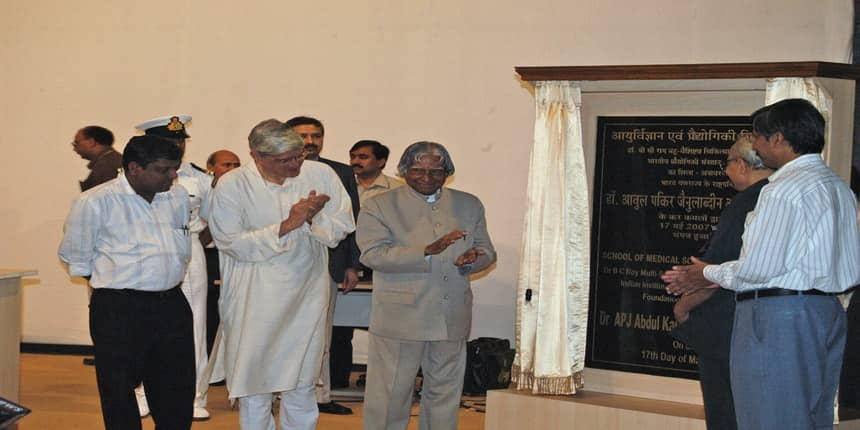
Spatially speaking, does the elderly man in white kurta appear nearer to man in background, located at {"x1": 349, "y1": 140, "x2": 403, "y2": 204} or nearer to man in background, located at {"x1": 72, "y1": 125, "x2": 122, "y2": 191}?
man in background, located at {"x1": 349, "y1": 140, "x2": 403, "y2": 204}

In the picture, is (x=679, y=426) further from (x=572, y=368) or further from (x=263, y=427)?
(x=263, y=427)

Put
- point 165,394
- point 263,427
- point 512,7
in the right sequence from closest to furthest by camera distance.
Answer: point 165,394
point 263,427
point 512,7

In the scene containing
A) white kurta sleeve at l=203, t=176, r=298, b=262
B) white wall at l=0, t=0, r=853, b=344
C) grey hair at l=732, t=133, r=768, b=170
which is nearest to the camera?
grey hair at l=732, t=133, r=768, b=170

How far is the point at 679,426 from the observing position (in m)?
5.57

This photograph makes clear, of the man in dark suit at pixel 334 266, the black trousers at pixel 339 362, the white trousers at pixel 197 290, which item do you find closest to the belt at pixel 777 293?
the man in dark suit at pixel 334 266

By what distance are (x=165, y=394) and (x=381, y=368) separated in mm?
1048

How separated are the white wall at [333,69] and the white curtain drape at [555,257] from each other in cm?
283

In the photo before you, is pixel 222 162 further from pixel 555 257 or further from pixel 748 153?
pixel 748 153

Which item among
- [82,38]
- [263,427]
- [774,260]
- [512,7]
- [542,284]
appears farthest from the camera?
[82,38]

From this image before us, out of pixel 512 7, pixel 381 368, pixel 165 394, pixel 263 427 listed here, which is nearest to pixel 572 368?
pixel 381 368

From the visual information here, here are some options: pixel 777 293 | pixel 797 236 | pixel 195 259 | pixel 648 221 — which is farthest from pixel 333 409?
pixel 797 236

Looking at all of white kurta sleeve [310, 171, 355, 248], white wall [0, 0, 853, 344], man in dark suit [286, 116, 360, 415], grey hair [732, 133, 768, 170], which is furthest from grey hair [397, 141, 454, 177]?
white wall [0, 0, 853, 344]

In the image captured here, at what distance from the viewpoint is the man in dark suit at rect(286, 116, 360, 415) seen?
6816 millimetres

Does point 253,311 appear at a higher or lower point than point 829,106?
lower
